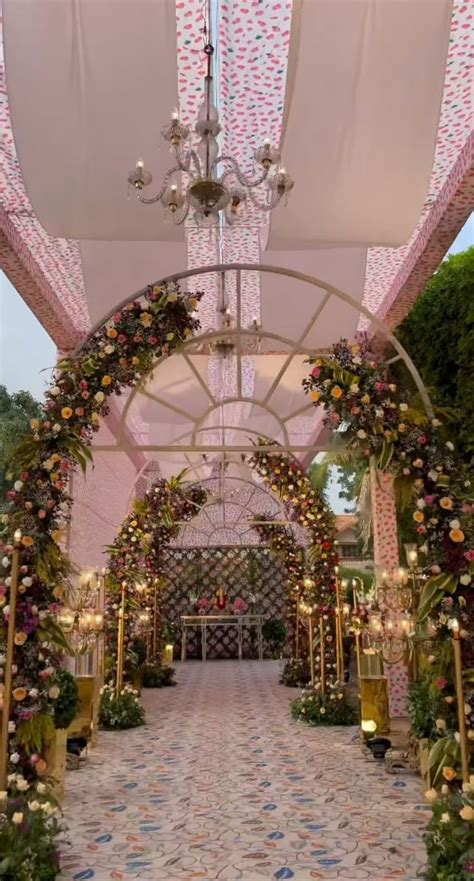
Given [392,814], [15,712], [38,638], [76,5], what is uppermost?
[76,5]

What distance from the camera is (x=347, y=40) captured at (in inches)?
131

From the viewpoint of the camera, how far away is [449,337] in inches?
277

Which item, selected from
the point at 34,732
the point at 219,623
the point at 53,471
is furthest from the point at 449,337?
the point at 219,623

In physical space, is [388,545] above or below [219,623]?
above

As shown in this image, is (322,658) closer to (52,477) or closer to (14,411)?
(52,477)

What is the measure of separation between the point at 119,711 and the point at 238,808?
299 centimetres

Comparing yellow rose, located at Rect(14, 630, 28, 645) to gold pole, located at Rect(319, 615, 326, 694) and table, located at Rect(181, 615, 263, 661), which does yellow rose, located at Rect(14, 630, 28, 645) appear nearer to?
gold pole, located at Rect(319, 615, 326, 694)

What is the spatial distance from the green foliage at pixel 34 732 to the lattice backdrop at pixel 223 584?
10.9 metres

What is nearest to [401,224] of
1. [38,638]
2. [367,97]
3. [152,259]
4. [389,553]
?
[367,97]

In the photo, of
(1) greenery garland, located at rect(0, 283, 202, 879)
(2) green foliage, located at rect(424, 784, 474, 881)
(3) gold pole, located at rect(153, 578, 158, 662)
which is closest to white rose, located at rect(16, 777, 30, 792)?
(1) greenery garland, located at rect(0, 283, 202, 879)

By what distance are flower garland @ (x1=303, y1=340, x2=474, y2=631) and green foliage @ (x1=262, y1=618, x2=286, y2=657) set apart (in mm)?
10652

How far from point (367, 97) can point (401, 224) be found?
31.2 inches

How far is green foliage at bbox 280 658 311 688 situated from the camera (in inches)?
373

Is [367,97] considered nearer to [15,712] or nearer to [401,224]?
[401,224]
